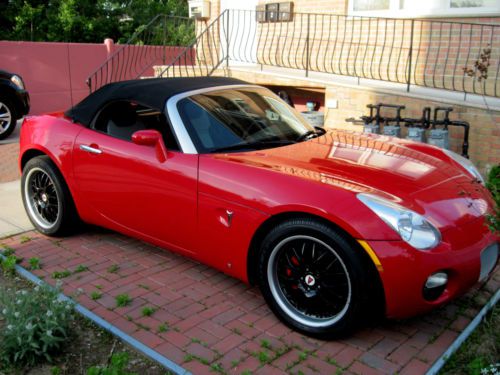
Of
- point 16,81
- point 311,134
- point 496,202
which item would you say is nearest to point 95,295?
point 311,134

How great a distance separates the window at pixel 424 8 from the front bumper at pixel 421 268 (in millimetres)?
5913

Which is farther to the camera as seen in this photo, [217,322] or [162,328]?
[217,322]

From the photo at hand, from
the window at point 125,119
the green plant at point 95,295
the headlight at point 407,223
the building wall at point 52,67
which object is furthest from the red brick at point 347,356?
the building wall at point 52,67

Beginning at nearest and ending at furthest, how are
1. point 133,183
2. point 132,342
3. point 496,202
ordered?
point 496,202 → point 132,342 → point 133,183

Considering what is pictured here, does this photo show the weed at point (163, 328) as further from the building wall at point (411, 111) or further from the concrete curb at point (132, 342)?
the building wall at point (411, 111)

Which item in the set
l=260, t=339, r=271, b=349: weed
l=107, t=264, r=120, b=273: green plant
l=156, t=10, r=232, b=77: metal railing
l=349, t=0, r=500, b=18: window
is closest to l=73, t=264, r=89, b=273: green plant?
l=107, t=264, r=120, b=273: green plant

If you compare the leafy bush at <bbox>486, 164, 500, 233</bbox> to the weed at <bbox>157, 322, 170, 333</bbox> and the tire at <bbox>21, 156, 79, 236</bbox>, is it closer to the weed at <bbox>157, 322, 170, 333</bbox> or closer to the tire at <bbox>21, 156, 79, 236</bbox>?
the weed at <bbox>157, 322, 170, 333</bbox>

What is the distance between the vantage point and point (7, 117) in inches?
383

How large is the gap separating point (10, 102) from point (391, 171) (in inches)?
325

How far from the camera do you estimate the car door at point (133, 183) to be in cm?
381

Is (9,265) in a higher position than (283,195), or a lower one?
lower

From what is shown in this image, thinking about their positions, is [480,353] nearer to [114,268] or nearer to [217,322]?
[217,322]

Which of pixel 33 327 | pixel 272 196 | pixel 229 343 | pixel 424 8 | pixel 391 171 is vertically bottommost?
pixel 229 343

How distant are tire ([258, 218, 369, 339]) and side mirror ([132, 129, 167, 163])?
3.61 ft
